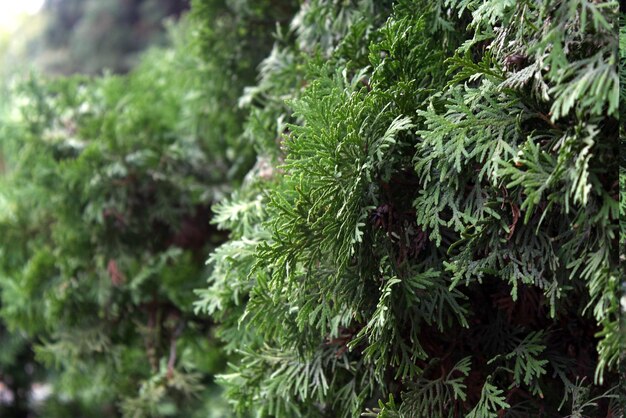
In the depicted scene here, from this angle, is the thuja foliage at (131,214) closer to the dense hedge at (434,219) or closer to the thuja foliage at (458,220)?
the dense hedge at (434,219)

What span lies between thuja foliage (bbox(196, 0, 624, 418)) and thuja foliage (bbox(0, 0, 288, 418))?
1209 millimetres

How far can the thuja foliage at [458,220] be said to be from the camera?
1.34 meters

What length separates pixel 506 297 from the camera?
1.73m

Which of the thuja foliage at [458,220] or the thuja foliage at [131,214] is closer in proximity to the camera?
the thuja foliage at [458,220]

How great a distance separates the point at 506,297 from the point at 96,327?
231 centimetres

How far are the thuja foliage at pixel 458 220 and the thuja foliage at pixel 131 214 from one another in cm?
121

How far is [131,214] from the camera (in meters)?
3.13

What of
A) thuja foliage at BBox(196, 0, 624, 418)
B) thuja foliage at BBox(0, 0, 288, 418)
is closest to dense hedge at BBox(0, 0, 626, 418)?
thuja foliage at BBox(196, 0, 624, 418)

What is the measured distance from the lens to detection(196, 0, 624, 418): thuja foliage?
1343mm

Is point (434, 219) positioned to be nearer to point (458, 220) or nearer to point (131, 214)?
point (458, 220)

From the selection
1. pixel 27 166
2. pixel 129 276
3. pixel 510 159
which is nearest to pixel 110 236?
pixel 129 276

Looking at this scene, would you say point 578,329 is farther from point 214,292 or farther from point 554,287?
point 214,292

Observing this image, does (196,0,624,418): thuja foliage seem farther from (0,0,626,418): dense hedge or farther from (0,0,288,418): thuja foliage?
(0,0,288,418): thuja foliage

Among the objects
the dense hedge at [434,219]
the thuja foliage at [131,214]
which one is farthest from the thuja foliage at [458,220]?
the thuja foliage at [131,214]
